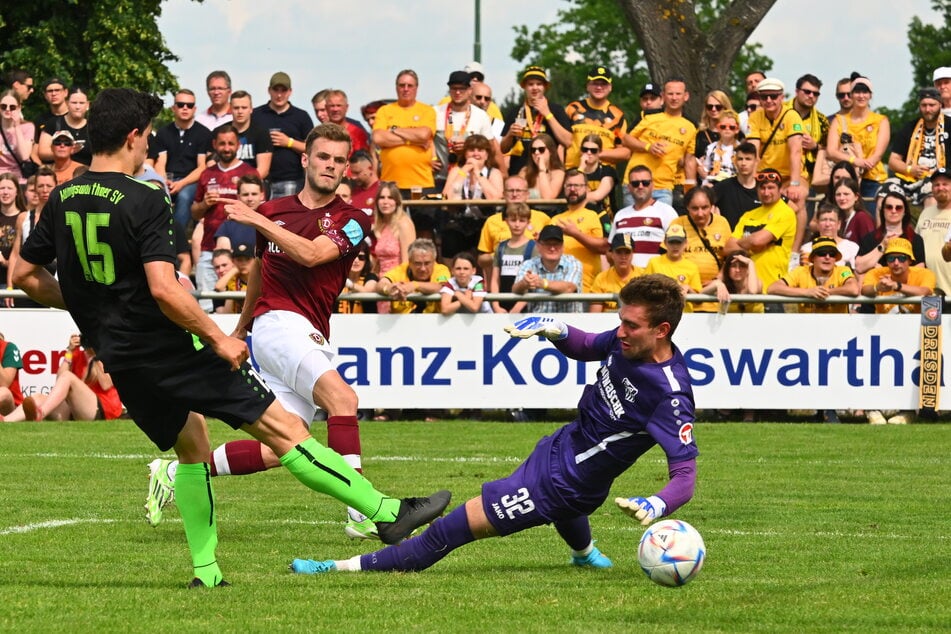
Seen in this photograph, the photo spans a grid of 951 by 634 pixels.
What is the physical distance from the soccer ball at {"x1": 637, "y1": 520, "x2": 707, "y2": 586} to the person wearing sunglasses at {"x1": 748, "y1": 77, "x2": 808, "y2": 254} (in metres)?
11.1

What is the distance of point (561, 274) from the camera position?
15.8 m

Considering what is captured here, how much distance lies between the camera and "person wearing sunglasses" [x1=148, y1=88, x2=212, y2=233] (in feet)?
59.6

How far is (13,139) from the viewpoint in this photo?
18609mm


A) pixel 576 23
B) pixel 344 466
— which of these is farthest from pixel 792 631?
pixel 576 23

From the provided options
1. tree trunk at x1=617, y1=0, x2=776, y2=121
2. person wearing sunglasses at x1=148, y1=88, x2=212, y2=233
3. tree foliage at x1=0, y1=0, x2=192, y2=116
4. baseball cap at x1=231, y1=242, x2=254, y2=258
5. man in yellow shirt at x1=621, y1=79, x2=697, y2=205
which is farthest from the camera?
tree foliage at x1=0, y1=0, x2=192, y2=116

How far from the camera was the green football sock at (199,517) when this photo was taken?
6.79 m

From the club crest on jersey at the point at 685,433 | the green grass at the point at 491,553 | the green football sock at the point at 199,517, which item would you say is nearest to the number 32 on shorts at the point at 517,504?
the green grass at the point at 491,553

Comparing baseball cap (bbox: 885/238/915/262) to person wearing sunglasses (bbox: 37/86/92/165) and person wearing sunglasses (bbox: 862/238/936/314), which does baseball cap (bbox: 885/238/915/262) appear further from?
person wearing sunglasses (bbox: 37/86/92/165)

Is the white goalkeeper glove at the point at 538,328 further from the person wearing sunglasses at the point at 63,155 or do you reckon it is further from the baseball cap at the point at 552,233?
the person wearing sunglasses at the point at 63,155

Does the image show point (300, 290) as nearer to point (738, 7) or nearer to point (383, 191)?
point (383, 191)

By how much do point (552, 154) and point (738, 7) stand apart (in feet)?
26.4

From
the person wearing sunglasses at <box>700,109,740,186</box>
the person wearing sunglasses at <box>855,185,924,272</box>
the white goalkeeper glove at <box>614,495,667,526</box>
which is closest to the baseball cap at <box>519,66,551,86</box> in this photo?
the person wearing sunglasses at <box>700,109,740,186</box>

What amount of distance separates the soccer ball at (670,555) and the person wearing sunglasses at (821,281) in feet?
30.6

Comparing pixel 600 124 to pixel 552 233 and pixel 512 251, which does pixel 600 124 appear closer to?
pixel 512 251
